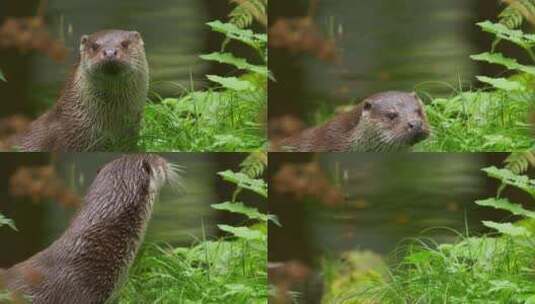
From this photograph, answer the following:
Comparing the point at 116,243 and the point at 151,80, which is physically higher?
the point at 151,80

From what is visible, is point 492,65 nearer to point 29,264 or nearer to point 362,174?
point 362,174

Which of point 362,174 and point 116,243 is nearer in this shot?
point 116,243

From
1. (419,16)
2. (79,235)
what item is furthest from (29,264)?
(419,16)

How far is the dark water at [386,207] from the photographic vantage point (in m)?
5.90

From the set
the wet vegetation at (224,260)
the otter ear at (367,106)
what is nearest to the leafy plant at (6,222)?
the wet vegetation at (224,260)

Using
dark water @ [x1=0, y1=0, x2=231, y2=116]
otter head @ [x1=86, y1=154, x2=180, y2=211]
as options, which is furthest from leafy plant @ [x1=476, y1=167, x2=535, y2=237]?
otter head @ [x1=86, y1=154, x2=180, y2=211]

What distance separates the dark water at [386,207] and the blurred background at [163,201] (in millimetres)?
236

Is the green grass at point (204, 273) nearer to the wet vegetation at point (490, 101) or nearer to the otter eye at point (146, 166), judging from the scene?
the otter eye at point (146, 166)

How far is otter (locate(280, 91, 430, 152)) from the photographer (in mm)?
5641

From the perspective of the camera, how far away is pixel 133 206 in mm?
5516

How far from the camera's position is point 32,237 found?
19.4ft

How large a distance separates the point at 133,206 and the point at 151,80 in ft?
2.18

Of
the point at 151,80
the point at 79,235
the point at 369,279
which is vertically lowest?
the point at 369,279

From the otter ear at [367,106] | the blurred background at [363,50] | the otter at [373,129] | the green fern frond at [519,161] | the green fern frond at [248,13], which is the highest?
the green fern frond at [248,13]
